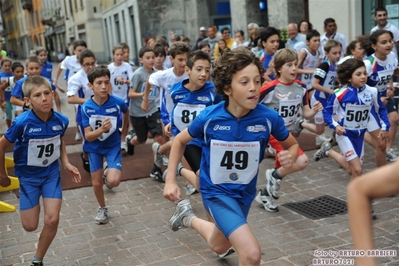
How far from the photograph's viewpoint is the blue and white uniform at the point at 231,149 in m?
3.76

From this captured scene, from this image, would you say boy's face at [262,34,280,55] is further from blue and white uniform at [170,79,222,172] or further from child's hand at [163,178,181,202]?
child's hand at [163,178,181,202]

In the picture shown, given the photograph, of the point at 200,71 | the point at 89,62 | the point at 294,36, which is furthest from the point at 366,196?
the point at 294,36

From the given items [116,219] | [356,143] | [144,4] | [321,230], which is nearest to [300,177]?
[356,143]

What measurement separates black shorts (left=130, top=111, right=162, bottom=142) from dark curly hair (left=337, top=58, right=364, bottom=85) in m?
3.22

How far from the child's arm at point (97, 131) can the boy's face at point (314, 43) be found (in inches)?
219

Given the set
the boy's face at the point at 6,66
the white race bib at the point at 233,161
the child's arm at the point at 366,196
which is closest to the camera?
the child's arm at the point at 366,196

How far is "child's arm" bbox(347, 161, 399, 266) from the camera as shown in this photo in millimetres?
1803

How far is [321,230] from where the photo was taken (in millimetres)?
5121

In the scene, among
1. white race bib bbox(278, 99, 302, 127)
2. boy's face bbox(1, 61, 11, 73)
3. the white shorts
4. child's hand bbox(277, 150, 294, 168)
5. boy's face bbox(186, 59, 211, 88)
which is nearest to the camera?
child's hand bbox(277, 150, 294, 168)

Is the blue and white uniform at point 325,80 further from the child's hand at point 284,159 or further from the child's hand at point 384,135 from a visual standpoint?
the child's hand at point 284,159

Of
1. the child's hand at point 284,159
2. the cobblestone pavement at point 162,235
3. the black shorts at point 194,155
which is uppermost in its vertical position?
the child's hand at point 284,159

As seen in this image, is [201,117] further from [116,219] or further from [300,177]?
[300,177]

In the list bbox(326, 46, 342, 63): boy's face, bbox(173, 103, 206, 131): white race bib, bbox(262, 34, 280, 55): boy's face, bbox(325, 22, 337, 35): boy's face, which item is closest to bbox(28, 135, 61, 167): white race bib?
bbox(173, 103, 206, 131): white race bib

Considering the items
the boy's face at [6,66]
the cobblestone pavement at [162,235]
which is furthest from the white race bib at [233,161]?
the boy's face at [6,66]
